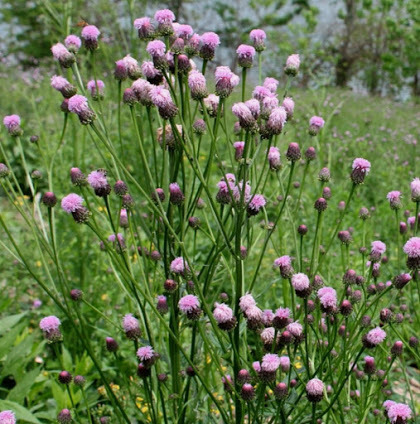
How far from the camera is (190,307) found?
48.2 inches

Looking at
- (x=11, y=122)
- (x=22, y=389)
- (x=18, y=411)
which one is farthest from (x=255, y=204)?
(x=22, y=389)

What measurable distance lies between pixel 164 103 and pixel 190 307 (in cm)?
46

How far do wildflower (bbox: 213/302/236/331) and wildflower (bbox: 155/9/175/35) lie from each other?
64 centimetres

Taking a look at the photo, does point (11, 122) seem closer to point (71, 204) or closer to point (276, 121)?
point (71, 204)

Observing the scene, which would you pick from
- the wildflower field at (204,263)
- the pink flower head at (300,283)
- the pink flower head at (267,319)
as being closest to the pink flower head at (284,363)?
the wildflower field at (204,263)

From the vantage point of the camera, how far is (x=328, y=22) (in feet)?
75.1

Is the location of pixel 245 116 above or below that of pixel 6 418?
above

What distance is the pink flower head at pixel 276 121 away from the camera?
3.87 feet

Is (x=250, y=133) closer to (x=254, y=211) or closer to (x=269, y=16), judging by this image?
(x=254, y=211)

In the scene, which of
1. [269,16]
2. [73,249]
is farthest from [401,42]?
[73,249]

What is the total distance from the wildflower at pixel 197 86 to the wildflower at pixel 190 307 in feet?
1.50

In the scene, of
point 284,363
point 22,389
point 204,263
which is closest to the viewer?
point 284,363

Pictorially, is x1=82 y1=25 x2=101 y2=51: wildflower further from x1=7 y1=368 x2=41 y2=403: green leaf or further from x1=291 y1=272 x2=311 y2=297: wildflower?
x1=7 y1=368 x2=41 y2=403: green leaf

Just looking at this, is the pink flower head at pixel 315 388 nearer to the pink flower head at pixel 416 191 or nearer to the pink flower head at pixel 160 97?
the pink flower head at pixel 416 191
